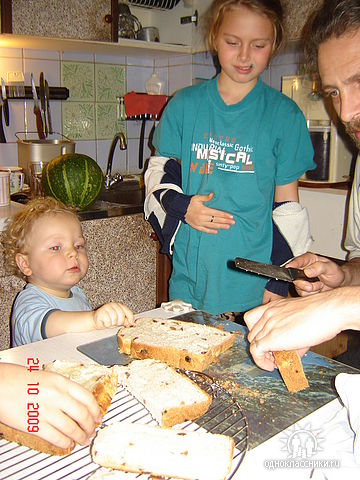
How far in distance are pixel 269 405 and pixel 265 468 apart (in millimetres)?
147

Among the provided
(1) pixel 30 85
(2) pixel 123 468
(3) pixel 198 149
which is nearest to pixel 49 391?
(2) pixel 123 468

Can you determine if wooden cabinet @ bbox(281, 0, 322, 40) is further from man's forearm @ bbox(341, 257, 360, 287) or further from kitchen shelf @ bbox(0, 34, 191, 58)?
man's forearm @ bbox(341, 257, 360, 287)

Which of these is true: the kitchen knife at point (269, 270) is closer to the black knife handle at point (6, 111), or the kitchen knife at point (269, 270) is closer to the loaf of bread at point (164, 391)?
the loaf of bread at point (164, 391)

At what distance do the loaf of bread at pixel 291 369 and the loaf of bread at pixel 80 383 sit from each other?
0.28 m

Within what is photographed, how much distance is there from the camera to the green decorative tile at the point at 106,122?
252cm

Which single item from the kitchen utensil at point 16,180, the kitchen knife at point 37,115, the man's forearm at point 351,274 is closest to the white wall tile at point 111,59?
the kitchen knife at point 37,115

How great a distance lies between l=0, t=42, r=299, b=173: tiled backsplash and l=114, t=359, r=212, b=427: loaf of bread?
5.54 feet

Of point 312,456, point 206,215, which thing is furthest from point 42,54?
point 312,456

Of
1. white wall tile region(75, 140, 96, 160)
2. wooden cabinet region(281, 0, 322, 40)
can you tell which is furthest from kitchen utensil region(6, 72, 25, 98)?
wooden cabinet region(281, 0, 322, 40)

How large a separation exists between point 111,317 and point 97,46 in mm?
1615

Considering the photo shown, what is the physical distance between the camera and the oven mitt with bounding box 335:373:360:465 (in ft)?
2.27

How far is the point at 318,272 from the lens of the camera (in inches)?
45.5

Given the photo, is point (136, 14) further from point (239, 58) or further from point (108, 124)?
point (239, 58)
